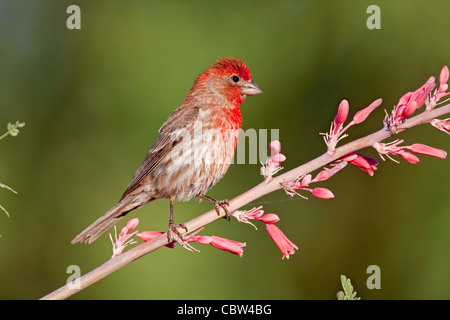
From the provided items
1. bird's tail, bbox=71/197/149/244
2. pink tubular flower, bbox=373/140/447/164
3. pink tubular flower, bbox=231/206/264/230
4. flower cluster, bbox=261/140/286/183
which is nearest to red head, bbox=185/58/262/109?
bird's tail, bbox=71/197/149/244

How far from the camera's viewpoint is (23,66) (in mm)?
7180

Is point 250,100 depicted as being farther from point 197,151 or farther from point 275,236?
point 275,236

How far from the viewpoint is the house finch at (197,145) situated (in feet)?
12.4

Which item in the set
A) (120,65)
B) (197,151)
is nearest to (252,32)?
(120,65)

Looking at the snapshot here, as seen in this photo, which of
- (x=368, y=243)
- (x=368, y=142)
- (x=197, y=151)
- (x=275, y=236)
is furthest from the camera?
(x=368, y=243)

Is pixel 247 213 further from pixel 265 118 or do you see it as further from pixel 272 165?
pixel 265 118

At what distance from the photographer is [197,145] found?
12.9 ft

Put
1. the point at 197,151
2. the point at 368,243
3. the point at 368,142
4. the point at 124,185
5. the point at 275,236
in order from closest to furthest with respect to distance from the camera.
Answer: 1. the point at 368,142
2. the point at 275,236
3. the point at 197,151
4. the point at 124,185
5. the point at 368,243

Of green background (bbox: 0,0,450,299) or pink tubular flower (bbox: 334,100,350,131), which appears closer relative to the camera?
pink tubular flower (bbox: 334,100,350,131)

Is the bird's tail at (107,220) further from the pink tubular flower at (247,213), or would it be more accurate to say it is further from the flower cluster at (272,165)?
the flower cluster at (272,165)

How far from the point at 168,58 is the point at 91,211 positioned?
1.85 metres

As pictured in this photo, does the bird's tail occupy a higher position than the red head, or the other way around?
the red head

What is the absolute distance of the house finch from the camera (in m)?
3.78

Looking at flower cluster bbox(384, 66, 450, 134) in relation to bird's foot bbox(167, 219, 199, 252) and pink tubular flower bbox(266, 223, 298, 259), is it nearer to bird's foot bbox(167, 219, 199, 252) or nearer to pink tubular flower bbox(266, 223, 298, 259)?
pink tubular flower bbox(266, 223, 298, 259)
